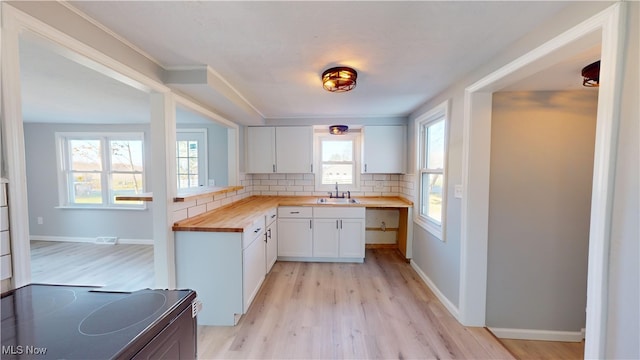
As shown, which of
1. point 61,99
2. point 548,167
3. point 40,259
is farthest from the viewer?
point 40,259

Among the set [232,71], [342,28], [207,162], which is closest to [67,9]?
[232,71]

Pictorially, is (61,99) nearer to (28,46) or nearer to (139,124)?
(139,124)

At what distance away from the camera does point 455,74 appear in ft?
6.32

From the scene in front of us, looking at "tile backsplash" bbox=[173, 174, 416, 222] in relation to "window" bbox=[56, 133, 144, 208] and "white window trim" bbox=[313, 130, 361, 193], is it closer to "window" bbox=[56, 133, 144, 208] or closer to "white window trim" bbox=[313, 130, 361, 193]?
"white window trim" bbox=[313, 130, 361, 193]

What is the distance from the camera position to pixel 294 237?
3230mm

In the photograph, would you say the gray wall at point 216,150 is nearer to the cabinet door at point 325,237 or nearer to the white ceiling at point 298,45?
the white ceiling at point 298,45

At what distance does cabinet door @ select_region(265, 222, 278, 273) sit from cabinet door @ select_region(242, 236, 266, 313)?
0.20 metres

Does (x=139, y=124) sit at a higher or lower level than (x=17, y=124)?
higher


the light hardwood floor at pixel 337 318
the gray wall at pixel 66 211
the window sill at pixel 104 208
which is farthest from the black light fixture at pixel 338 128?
the window sill at pixel 104 208

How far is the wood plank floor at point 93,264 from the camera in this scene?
2.68 metres

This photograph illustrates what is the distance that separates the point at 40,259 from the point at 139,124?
238cm

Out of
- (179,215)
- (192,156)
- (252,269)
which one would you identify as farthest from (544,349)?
(192,156)

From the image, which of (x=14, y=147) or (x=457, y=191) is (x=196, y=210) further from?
(x=457, y=191)

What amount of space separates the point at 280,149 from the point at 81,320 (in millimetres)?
3078
